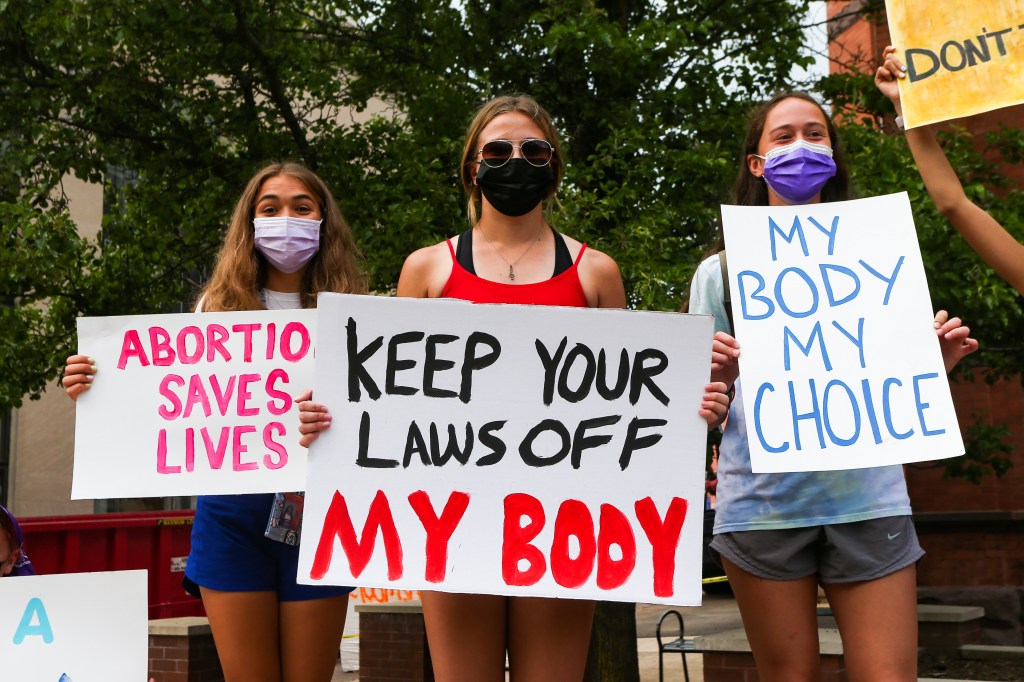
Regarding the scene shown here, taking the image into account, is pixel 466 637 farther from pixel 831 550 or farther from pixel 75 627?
pixel 75 627

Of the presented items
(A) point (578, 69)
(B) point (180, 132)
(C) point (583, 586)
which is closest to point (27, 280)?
(B) point (180, 132)

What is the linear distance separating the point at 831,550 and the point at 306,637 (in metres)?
1.41

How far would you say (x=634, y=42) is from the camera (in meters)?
6.44

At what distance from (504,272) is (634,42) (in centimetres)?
386

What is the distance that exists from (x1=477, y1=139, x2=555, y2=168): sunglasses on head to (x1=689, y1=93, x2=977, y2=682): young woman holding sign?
715mm

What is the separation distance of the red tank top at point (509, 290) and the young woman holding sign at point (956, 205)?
94 centimetres

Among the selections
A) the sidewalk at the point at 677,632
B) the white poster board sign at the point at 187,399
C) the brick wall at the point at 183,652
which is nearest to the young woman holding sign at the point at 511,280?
the white poster board sign at the point at 187,399

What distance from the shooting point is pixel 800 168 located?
2.99 metres

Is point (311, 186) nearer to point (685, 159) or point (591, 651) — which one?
point (685, 159)

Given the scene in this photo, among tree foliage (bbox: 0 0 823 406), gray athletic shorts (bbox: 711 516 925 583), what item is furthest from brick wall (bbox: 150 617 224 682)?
gray athletic shorts (bbox: 711 516 925 583)

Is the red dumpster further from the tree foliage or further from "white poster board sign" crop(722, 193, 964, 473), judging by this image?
"white poster board sign" crop(722, 193, 964, 473)

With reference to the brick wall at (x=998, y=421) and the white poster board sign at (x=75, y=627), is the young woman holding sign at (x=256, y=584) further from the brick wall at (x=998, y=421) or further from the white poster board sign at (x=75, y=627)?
the brick wall at (x=998, y=421)

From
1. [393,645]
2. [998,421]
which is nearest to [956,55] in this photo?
[393,645]

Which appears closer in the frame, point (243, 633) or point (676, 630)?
point (243, 633)
